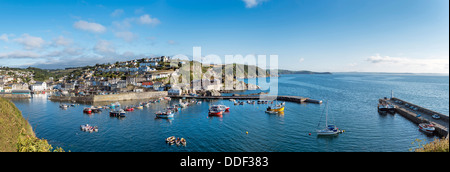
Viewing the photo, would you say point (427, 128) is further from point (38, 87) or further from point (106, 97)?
point (38, 87)

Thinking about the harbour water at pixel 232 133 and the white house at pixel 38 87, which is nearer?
the harbour water at pixel 232 133

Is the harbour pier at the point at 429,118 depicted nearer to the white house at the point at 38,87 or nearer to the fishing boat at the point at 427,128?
the fishing boat at the point at 427,128

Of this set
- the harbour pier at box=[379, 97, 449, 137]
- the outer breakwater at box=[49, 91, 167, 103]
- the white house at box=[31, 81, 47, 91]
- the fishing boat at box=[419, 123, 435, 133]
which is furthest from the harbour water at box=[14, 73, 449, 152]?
the white house at box=[31, 81, 47, 91]

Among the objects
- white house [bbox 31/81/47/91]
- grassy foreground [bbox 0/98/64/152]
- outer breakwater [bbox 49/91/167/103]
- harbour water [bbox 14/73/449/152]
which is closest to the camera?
grassy foreground [bbox 0/98/64/152]

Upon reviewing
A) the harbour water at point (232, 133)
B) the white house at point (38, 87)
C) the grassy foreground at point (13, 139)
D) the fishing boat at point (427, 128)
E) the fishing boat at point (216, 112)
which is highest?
the white house at point (38, 87)

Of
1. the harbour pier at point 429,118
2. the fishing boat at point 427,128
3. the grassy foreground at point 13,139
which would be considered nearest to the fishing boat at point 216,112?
the grassy foreground at point 13,139

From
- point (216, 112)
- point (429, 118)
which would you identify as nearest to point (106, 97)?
point (216, 112)

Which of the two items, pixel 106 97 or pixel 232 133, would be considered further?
pixel 106 97

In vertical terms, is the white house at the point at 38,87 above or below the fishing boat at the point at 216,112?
above

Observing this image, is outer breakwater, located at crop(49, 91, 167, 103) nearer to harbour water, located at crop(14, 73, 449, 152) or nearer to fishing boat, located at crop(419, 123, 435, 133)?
harbour water, located at crop(14, 73, 449, 152)

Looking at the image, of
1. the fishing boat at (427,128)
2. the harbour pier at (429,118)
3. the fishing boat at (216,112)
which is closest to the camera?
the harbour pier at (429,118)
